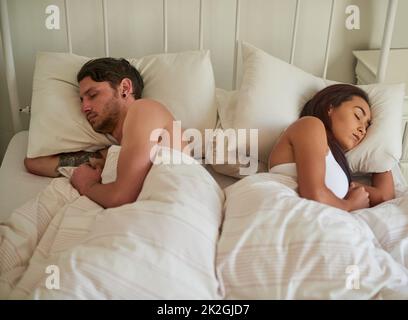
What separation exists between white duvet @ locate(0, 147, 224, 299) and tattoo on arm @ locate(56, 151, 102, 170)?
0.73ft

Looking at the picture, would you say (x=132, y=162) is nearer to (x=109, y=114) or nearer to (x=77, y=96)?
(x=109, y=114)

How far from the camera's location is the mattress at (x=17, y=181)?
1.38m

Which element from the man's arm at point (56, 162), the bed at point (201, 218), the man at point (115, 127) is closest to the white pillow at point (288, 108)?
the bed at point (201, 218)

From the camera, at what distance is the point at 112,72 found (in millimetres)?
1489

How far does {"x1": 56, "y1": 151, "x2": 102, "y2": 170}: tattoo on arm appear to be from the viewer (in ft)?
4.99

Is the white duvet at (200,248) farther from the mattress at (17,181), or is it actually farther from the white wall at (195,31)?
the white wall at (195,31)

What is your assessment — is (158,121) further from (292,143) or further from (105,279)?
(105,279)

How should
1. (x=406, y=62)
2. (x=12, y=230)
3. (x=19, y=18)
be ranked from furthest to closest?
1. (x=406, y=62)
2. (x=19, y=18)
3. (x=12, y=230)

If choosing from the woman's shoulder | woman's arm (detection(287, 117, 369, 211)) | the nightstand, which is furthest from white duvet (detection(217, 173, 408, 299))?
the nightstand

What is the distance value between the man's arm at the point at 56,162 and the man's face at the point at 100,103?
0.40ft
